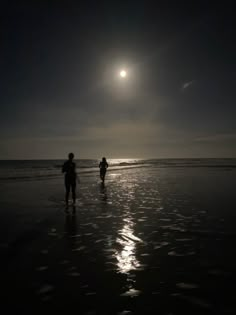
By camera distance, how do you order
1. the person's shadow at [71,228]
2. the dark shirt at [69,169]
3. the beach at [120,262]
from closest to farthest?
the beach at [120,262], the person's shadow at [71,228], the dark shirt at [69,169]

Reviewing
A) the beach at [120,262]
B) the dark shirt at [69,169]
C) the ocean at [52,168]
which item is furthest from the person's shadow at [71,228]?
the ocean at [52,168]

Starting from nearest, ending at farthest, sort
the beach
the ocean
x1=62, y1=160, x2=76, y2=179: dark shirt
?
the beach, x1=62, y1=160, x2=76, y2=179: dark shirt, the ocean

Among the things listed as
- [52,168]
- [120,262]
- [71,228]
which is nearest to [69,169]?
[71,228]

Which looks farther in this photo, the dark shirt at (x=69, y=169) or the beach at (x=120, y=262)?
the dark shirt at (x=69, y=169)

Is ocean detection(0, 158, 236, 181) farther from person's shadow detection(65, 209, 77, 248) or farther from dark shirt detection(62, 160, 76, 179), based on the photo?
person's shadow detection(65, 209, 77, 248)

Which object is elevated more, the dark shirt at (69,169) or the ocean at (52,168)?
the dark shirt at (69,169)

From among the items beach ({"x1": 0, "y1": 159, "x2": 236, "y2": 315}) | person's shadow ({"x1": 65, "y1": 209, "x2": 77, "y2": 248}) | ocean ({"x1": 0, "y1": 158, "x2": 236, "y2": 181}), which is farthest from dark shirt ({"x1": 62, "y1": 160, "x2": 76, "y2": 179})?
ocean ({"x1": 0, "y1": 158, "x2": 236, "y2": 181})

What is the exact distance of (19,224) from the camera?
9.12m

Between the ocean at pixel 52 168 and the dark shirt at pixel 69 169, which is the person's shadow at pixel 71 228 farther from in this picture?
the ocean at pixel 52 168

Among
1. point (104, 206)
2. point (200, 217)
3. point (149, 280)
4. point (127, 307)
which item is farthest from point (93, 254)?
point (104, 206)

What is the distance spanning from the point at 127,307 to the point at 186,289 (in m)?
1.11

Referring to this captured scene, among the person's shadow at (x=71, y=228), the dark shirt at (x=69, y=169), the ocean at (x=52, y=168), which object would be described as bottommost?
the person's shadow at (x=71, y=228)

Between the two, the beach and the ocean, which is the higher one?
the ocean

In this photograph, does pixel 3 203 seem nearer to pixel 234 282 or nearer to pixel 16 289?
pixel 16 289
